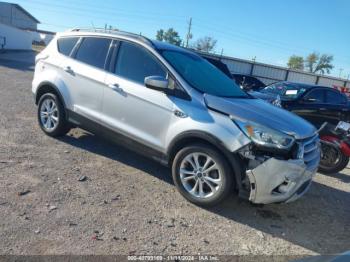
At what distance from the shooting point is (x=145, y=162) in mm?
5805

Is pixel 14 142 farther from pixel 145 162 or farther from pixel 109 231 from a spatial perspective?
pixel 109 231

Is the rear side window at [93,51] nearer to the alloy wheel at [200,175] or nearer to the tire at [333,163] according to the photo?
the alloy wheel at [200,175]

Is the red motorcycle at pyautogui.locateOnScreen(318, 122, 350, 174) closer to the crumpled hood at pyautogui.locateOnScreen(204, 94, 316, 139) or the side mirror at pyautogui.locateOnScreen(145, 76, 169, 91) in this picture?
the crumpled hood at pyautogui.locateOnScreen(204, 94, 316, 139)

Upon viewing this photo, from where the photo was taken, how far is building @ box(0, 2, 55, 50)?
35831 millimetres

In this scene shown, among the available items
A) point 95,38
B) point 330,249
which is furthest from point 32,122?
point 330,249

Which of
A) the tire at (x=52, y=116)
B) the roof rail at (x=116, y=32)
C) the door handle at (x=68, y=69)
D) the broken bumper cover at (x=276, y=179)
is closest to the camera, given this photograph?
the broken bumper cover at (x=276, y=179)

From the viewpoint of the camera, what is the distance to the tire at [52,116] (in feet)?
19.6

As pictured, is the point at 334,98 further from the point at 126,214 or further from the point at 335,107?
the point at 126,214

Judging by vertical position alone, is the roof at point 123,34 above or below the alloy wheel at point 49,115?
above

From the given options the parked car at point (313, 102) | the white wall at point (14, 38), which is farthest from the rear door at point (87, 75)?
the white wall at point (14, 38)

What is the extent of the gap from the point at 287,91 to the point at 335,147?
3466mm

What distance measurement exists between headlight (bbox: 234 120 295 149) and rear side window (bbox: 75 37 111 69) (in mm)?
2536

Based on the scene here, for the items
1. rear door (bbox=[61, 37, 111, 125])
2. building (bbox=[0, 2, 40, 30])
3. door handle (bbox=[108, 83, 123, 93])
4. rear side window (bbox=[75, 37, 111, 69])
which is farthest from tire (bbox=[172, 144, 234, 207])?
building (bbox=[0, 2, 40, 30])

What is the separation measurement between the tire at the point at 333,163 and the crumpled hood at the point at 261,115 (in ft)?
7.17
